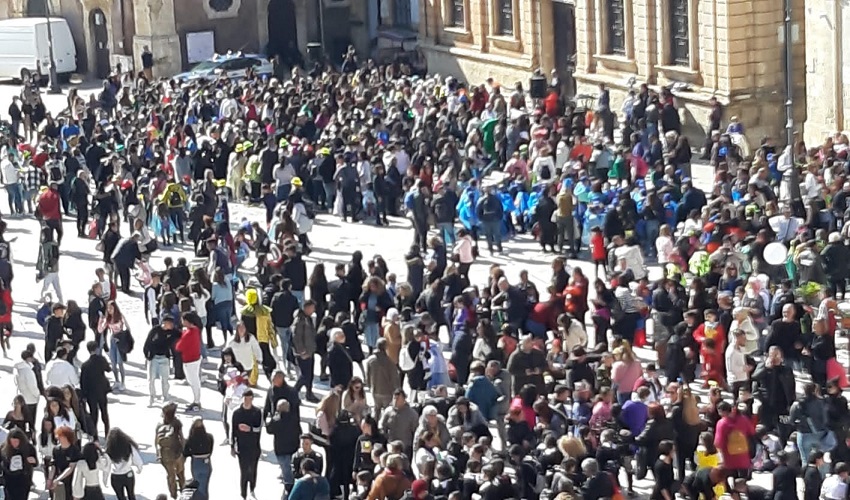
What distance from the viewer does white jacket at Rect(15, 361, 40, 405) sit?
78.0ft

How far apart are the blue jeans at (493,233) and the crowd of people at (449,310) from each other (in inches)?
2.3

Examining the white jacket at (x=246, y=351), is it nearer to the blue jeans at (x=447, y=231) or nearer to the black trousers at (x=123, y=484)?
the black trousers at (x=123, y=484)

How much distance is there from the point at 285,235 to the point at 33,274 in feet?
19.6

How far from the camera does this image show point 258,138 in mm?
38031

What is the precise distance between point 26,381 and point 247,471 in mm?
Result: 3442

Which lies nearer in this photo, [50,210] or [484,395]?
[484,395]

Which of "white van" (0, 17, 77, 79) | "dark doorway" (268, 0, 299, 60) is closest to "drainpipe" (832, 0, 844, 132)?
"dark doorway" (268, 0, 299, 60)

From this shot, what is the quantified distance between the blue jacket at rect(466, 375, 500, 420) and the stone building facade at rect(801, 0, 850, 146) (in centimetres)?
1619

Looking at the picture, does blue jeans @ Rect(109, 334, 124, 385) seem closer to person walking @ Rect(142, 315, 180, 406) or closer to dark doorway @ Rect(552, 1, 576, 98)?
person walking @ Rect(142, 315, 180, 406)

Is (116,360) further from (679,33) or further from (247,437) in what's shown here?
(679,33)

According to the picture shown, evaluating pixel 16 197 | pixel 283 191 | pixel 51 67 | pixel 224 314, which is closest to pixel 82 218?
pixel 16 197

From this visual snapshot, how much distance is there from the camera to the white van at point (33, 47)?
55.7 m

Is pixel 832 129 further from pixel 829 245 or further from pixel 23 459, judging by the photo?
pixel 23 459

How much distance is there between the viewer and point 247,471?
71.7 ft
